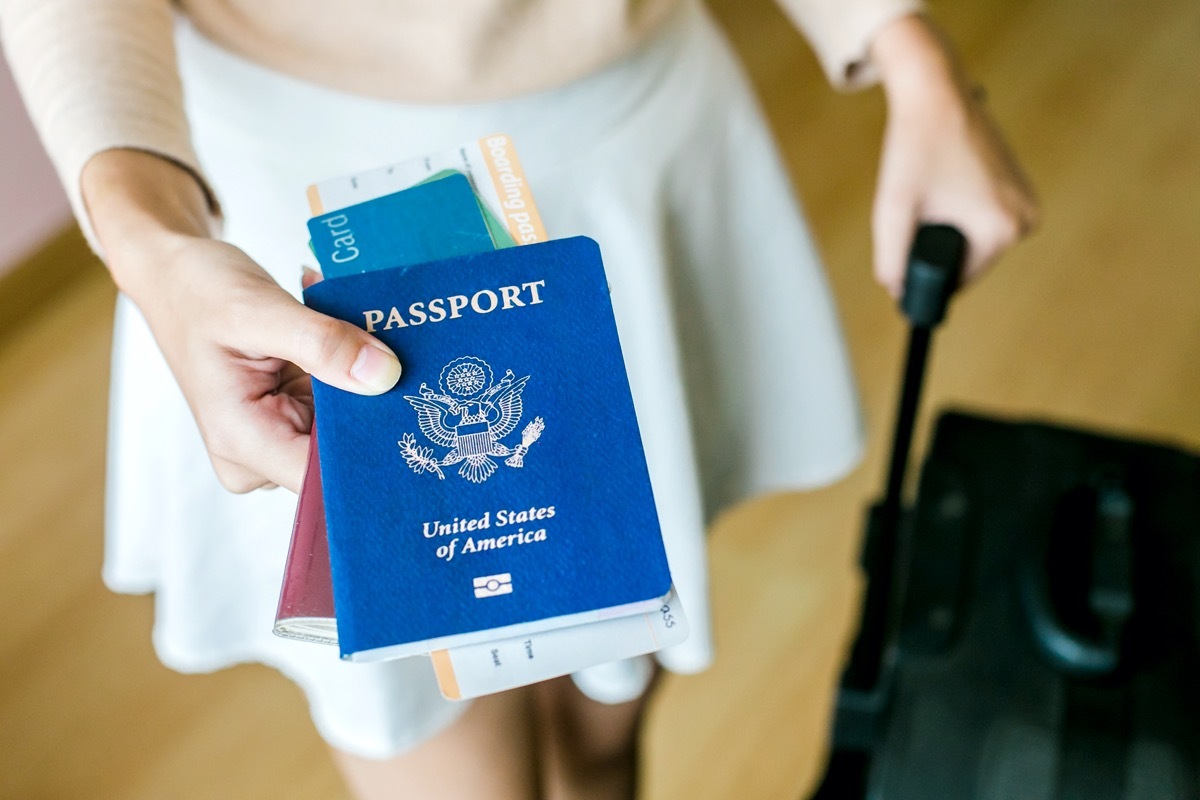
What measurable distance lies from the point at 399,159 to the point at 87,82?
0.43 ft

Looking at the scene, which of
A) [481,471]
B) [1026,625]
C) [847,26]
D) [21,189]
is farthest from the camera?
[1026,625]

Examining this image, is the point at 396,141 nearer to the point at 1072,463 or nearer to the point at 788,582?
the point at 1072,463

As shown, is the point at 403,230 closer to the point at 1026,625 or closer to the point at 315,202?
the point at 315,202

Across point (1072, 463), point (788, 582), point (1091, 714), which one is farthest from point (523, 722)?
point (788, 582)

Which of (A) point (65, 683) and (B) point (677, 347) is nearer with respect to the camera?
(B) point (677, 347)

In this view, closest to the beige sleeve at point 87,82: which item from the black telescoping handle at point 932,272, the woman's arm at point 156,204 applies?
the woman's arm at point 156,204

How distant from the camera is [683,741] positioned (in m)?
1.14

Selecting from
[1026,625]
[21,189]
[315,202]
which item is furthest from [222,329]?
[1026,625]

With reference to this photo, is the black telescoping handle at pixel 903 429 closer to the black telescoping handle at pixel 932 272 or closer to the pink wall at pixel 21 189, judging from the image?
the black telescoping handle at pixel 932 272

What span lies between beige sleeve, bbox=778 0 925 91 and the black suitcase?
0.18 meters

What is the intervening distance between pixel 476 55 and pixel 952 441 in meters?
0.65

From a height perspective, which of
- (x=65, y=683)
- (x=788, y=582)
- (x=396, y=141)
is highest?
(x=396, y=141)

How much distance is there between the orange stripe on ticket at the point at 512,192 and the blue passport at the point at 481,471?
0.06 feet

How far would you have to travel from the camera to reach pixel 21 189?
1.86 feet
